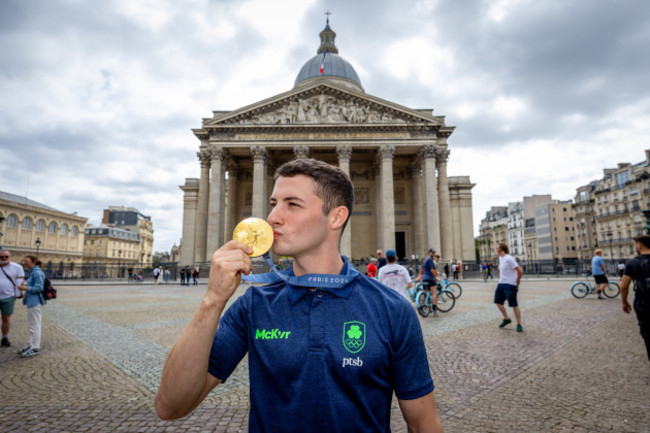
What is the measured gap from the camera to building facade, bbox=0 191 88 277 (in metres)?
55.8

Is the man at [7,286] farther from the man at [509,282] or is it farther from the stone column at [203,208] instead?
the stone column at [203,208]

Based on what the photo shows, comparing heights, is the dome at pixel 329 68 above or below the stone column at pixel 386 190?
above

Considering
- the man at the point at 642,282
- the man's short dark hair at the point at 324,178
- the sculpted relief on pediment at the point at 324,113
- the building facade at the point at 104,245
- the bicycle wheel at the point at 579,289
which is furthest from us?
the building facade at the point at 104,245

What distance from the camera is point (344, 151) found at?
33.4 m

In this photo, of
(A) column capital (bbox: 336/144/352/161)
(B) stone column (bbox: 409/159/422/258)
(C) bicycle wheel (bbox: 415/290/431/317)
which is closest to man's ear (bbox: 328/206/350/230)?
(C) bicycle wheel (bbox: 415/290/431/317)

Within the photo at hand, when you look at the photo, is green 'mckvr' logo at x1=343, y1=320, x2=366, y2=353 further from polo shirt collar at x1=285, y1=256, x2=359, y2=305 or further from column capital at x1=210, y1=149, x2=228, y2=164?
column capital at x1=210, y1=149, x2=228, y2=164

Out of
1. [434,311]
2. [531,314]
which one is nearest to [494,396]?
[434,311]

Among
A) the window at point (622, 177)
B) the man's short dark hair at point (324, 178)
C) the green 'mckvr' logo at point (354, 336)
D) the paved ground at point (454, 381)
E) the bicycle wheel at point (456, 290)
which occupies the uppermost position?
the window at point (622, 177)

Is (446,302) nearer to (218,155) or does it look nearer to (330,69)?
(218,155)

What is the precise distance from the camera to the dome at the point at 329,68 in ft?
175

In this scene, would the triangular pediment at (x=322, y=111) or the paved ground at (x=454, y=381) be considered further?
the triangular pediment at (x=322, y=111)

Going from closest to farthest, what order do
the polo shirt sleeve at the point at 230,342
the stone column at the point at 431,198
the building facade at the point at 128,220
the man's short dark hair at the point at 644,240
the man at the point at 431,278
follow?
the polo shirt sleeve at the point at 230,342 < the man's short dark hair at the point at 644,240 < the man at the point at 431,278 < the stone column at the point at 431,198 < the building facade at the point at 128,220

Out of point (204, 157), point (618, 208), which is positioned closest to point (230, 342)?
point (204, 157)

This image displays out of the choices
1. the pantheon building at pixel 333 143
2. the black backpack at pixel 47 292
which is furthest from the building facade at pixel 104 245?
the black backpack at pixel 47 292
